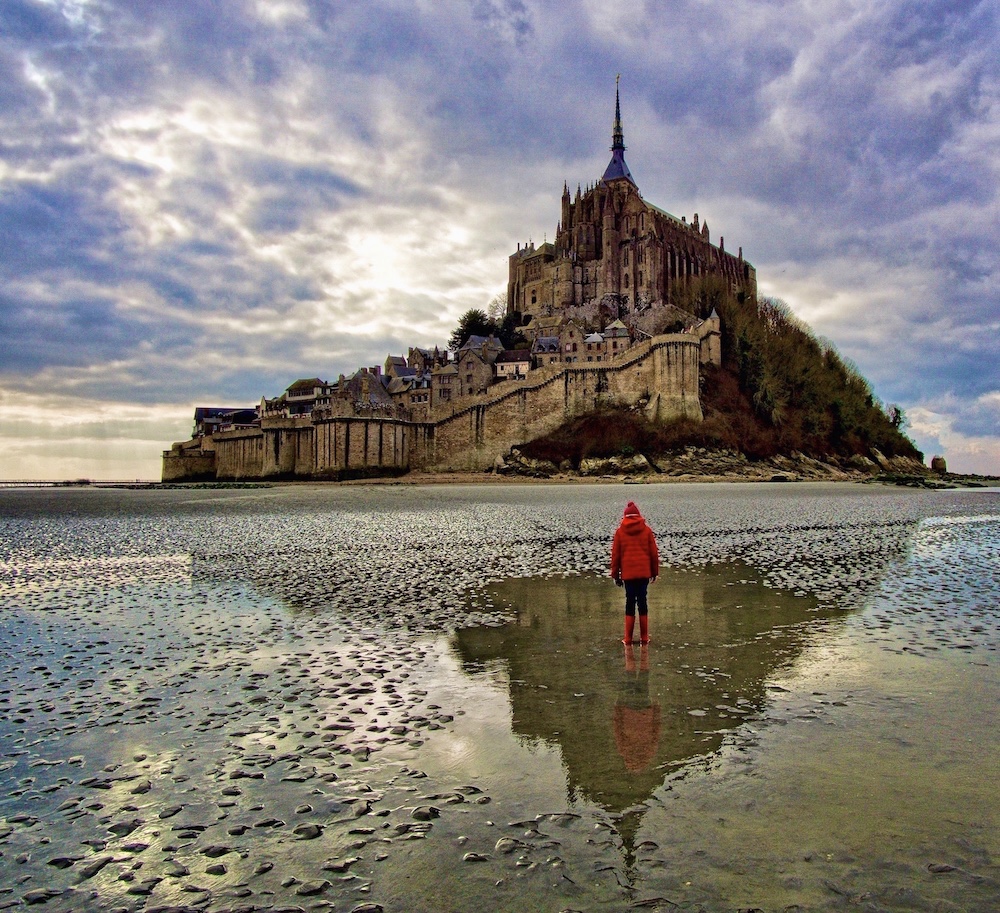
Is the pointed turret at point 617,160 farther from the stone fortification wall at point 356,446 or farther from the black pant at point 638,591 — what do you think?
the black pant at point 638,591

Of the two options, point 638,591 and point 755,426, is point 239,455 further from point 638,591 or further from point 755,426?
point 638,591

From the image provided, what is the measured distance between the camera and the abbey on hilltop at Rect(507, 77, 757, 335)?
85500 millimetres

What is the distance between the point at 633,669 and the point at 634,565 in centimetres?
152

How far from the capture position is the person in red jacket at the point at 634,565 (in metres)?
8.46

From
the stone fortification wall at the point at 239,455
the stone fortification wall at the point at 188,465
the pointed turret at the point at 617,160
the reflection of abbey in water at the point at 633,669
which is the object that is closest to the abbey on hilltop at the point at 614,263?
the pointed turret at the point at 617,160

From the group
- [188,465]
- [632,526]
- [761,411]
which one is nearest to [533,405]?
[761,411]

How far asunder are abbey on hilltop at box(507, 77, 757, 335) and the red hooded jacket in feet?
235

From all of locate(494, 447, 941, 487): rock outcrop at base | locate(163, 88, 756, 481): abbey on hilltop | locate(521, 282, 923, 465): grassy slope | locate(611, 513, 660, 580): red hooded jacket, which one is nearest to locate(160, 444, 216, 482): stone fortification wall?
locate(163, 88, 756, 481): abbey on hilltop

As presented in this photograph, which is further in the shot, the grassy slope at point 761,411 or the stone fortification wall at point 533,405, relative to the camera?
the stone fortification wall at point 533,405

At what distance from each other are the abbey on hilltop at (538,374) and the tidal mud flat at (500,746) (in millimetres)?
56232

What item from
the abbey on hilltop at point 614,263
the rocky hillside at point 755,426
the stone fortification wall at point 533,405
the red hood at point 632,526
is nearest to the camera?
the red hood at point 632,526

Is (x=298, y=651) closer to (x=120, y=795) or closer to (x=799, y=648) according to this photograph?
(x=120, y=795)

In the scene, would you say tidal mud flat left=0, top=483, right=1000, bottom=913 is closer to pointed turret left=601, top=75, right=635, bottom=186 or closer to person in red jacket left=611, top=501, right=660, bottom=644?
person in red jacket left=611, top=501, right=660, bottom=644

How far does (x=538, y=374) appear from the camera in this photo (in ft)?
233
